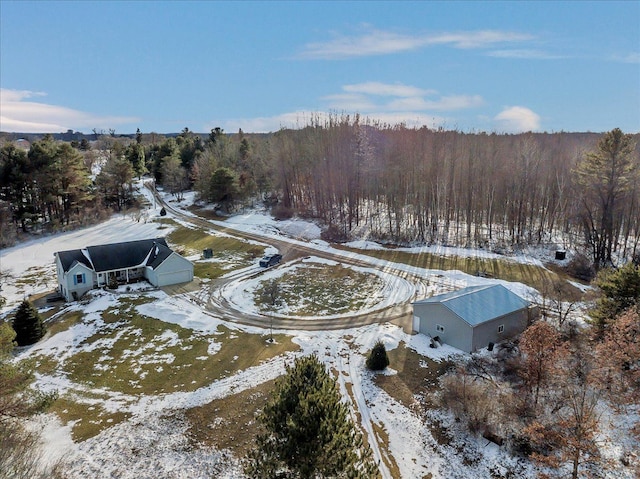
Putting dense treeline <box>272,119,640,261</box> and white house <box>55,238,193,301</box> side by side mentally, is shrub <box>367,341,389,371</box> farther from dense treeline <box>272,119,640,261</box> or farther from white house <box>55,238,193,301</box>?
dense treeline <box>272,119,640,261</box>

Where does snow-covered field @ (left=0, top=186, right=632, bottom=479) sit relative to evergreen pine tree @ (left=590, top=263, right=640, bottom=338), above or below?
below

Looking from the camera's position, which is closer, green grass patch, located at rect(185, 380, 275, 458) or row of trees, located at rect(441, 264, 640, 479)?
row of trees, located at rect(441, 264, 640, 479)

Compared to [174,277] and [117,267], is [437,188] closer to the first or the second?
[174,277]

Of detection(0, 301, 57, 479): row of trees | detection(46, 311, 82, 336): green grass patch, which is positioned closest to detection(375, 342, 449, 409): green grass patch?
detection(0, 301, 57, 479): row of trees

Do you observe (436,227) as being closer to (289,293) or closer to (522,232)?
(522,232)

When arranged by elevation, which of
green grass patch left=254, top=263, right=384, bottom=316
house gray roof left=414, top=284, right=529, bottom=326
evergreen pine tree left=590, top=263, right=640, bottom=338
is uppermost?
evergreen pine tree left=590, top=263, right=640, bottom=338

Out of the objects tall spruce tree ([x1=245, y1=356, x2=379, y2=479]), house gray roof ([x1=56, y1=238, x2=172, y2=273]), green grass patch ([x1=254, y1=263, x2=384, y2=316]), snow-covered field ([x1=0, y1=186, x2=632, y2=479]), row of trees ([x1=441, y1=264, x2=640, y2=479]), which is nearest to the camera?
tall spruce tree ([x1=245, y1=356, x2=379, y2=479])

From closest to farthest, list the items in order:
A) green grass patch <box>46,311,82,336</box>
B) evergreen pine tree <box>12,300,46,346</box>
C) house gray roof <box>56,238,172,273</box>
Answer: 1. evergreen pine tree <box>12,300,46,346</box>
2. green grass patch <box>46,311,82,336</box>
3. house gray roof <box>56,238,172,273</box>

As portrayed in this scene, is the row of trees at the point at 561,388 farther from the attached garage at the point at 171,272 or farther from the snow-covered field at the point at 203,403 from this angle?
the attached garage at the point at 171,272
